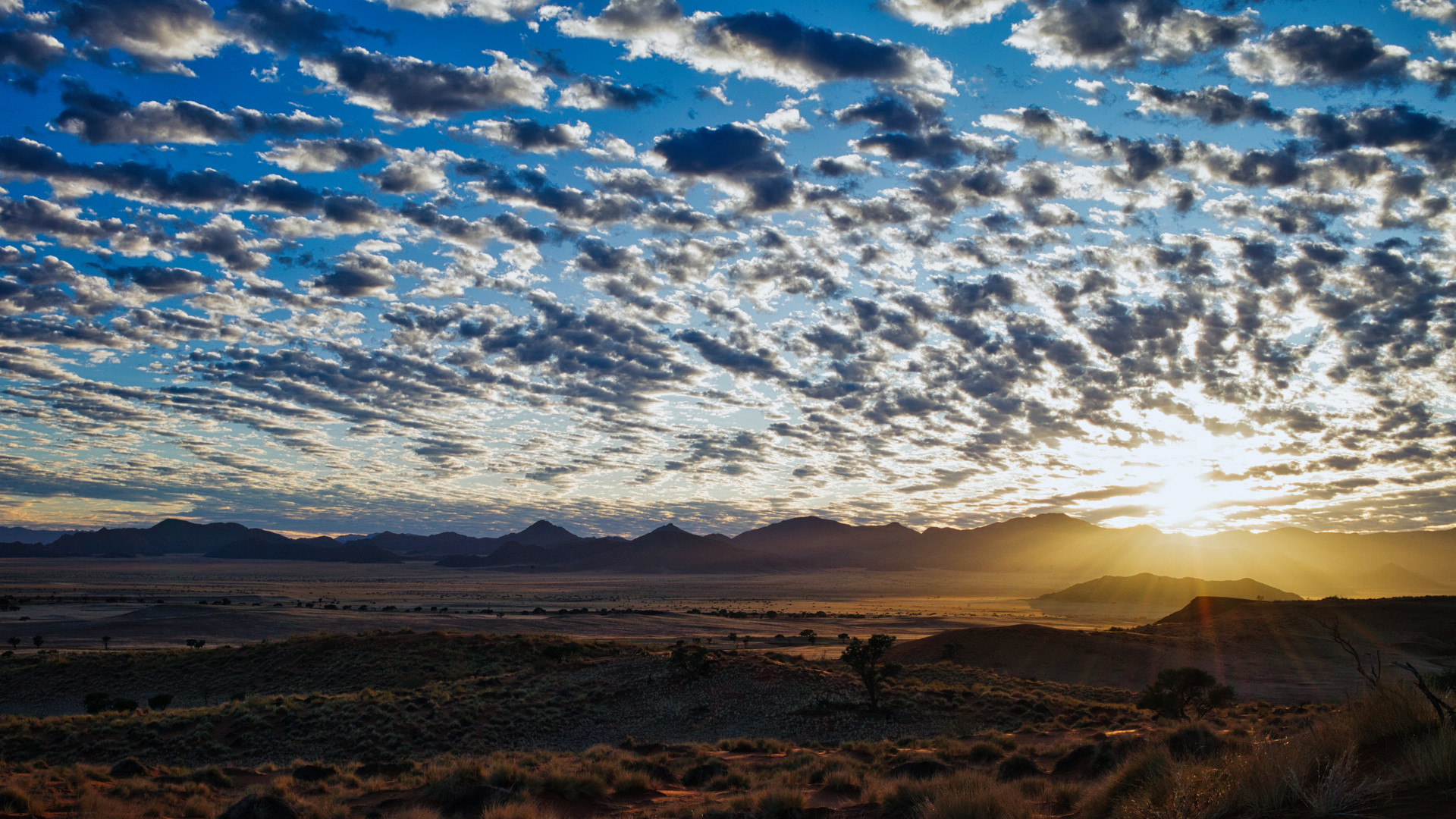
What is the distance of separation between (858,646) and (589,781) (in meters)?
18.3

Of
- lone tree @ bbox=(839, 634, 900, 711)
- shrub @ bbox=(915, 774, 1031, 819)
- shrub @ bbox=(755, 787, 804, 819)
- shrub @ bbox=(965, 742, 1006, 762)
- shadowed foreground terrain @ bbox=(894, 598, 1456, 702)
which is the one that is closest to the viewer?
shrub @ bbox=(915, 774, 1031, 819)

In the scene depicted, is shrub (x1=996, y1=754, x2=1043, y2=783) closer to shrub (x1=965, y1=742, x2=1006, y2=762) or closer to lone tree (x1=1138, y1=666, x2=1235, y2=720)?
shrub (x1=965, y1=742, x2=1006, y2=762)

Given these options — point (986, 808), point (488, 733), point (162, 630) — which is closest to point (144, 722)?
point (488, 733)

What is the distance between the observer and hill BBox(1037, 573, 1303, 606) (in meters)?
121

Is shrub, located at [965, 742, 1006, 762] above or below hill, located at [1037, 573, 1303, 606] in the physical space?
above

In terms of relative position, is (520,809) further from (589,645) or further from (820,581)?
(820,581)

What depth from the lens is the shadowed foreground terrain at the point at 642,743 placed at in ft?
27.6

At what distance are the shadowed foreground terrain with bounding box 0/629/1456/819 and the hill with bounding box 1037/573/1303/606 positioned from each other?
10100 cm

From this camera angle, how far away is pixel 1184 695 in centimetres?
2920

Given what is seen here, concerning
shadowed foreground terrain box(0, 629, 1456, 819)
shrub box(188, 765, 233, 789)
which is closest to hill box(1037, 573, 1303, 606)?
shadowed foreground terrain box(0, 629, 1456, 819)

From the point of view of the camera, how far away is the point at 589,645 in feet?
147

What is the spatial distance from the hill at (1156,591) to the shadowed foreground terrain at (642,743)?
331 ft

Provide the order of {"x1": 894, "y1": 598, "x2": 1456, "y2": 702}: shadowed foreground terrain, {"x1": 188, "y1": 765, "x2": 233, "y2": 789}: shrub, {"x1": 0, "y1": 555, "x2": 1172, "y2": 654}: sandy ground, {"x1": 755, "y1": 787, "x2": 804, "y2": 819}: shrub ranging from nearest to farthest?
1. {"x1": 755, "y1": 787, "x2": 804, "y2": 819}: shrub
2. {"x1": 188, "y1": 765, "x2": 233, "y2": 789}: shrub
3. {"x1": 894, "y1": 598, "x2": 1456, "y2": 702}: shadowed foreground terrain
4. {"x1": 0, "y1": 555, "x2": 1172, "y2": 654}: sandy ground

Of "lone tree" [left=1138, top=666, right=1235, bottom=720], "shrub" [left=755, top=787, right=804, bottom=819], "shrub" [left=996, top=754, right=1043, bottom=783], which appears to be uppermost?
"shrub" [left=755, top=787, right=804, bottom=819]
